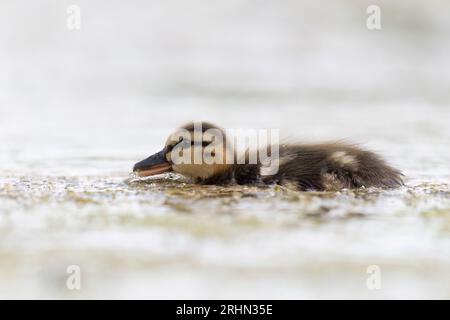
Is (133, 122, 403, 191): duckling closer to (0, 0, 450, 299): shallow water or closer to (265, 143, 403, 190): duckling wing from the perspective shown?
(265, 143, 403, 190): duckling wing

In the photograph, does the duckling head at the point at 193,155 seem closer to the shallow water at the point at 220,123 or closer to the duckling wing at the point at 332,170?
the shallow water at the point at 220,123

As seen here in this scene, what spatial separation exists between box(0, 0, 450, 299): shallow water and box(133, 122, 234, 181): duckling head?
0.34ft

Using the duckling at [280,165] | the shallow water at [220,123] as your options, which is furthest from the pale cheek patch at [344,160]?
the shallow water at [220,123]

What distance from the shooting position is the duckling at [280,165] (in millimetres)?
4445

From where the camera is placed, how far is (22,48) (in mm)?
8797

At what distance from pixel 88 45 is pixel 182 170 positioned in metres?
4.75

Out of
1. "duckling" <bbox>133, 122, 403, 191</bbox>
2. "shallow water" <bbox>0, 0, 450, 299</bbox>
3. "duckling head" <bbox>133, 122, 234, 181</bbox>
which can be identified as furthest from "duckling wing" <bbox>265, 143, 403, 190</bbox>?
"duckling head" <bbox>133, 122, 234, 181</bbox>

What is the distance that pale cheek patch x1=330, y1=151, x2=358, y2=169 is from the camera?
4496 millimetres

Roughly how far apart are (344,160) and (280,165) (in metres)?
0.33

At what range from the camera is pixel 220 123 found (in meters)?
7.01

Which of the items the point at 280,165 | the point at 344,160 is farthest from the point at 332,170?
the point at 280,165

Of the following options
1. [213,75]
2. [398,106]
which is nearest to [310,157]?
[398,106]
